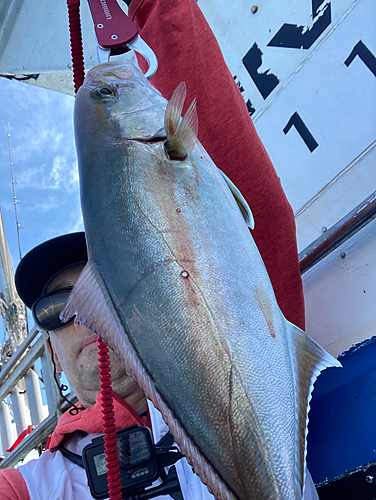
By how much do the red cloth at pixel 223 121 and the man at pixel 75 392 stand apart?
2.48 feet

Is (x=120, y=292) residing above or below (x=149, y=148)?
below

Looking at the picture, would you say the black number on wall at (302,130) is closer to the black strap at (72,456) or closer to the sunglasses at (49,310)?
the sunglasses at (49,310)

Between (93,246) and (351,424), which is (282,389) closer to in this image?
(93,246)

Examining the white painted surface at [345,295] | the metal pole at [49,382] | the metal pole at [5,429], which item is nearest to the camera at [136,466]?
the white painted surface at [345,295]

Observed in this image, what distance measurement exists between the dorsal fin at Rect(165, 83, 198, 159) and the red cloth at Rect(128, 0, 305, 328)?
0.55m

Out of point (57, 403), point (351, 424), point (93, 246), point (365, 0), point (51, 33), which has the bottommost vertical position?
point (57, 403)

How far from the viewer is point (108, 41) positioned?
933 millimetres

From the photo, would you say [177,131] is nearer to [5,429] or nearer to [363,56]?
[363,56]

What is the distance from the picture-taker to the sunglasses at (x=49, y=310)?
1.69 m

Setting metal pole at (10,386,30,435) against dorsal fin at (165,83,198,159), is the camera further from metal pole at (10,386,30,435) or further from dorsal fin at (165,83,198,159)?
metal pole at (10,386,30,435)

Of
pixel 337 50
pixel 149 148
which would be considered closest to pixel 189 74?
pixel 149 148

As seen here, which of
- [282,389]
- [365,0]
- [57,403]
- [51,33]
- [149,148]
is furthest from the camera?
[51,33]

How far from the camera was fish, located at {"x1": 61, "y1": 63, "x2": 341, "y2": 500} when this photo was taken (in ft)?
2.01

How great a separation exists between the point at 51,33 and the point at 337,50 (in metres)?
2.16
